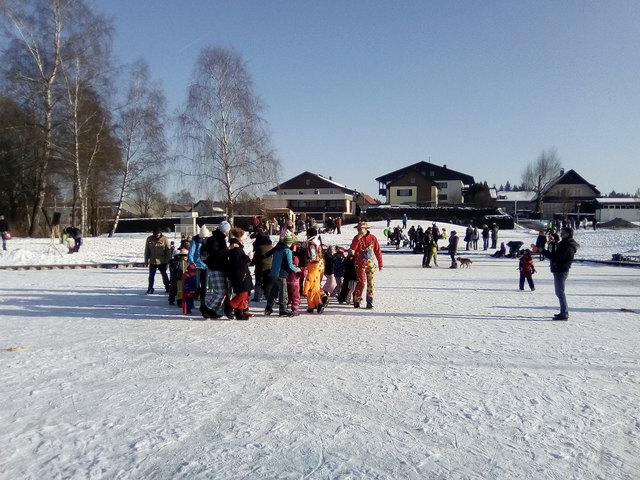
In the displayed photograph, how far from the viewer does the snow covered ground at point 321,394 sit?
3186 mm

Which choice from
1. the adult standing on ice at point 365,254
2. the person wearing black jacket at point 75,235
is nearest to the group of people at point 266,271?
the adult standing on ice at point 365,254

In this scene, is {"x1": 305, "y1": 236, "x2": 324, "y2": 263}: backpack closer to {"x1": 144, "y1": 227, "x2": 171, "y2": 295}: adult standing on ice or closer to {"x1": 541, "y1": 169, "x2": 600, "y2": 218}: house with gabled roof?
{"x1": 144, "y1": 227, "x2": 171, "y2": 295}: adult standing on ice

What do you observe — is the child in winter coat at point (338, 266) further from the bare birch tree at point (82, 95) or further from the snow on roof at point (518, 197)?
the snow on roof at point (518, 197)

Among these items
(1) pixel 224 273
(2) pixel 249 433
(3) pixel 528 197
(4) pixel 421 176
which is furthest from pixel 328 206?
(2) pixel 249 433

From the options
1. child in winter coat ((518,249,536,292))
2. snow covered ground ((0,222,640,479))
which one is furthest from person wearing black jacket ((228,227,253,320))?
child in winter coat ((518,249,536,292))

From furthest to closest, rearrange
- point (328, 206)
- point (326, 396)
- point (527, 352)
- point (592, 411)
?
1. point (328, 206)
2. point (527, 352)
3. point (326, 396)
4. point (592, 411)

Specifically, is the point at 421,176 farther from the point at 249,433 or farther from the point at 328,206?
the point at 249,433

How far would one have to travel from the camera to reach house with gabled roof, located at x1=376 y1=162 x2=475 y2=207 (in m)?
66.7

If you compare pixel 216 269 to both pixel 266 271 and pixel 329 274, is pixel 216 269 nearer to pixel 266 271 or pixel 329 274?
pixel 266 271

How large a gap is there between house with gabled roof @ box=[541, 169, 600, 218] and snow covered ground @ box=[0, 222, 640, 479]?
210 ft

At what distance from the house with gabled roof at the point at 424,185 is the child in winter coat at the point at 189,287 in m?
59.5

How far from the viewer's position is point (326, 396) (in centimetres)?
431

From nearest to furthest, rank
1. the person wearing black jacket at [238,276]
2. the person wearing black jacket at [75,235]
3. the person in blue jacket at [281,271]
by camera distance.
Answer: the person wearing black jacket at [238,276]
the person in blue jacket at [281,271]
the person wearing black jacket at [75,235]

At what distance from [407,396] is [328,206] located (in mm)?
61724
